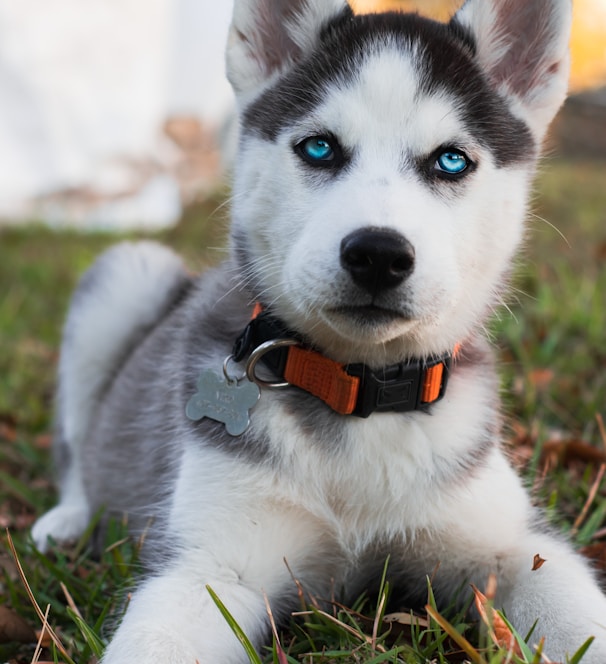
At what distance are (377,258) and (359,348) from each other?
480 millimetres

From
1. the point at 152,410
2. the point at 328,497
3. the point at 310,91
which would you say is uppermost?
the point at 310,91

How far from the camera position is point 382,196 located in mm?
2049

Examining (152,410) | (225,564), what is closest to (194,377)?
(152,410)

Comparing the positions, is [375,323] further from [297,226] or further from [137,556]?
[137,556]

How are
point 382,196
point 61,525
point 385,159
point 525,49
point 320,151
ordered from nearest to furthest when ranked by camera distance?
point 382,196 < point 385,159 < point 320,151 < point 525,49 < point 61,525

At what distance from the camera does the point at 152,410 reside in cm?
291

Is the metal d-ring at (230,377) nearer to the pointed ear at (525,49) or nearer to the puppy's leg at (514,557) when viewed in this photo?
the puppy's leg at (514,557)

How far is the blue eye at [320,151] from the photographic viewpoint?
2273mm

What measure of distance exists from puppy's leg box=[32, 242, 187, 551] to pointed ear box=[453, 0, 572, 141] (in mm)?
1803

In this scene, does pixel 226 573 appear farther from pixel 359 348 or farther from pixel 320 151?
pixel 320 151

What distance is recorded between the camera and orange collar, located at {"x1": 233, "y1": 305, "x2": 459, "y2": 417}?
7.66ft

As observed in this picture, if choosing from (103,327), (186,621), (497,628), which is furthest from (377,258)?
(103,327)

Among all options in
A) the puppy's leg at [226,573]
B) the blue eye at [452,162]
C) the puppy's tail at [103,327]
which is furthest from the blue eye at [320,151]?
the puppy's tail at [103,327]

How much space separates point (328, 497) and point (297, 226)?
78 centimetres
